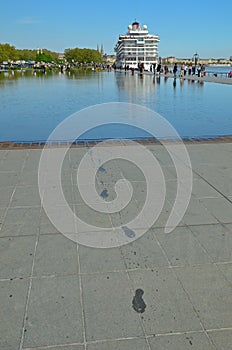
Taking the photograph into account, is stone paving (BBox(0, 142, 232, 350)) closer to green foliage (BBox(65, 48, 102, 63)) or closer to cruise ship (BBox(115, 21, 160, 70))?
cruise ship (BBox(115, 21, 160, 70))

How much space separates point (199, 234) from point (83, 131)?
22.9ft

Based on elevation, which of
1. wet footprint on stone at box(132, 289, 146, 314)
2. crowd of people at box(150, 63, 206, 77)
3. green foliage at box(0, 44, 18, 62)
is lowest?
wet footprint on stone at box(132, 289, 146, 314)

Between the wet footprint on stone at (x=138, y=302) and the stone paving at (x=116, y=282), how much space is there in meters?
0.03

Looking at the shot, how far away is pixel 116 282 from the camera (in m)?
2.87

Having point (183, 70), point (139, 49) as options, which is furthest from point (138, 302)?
point (139, 49)

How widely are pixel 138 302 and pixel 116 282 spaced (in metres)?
0.32

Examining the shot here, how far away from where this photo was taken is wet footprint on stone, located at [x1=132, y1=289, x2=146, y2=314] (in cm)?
254

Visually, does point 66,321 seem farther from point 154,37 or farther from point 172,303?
point 154,37

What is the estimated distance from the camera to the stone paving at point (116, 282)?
2293 mm

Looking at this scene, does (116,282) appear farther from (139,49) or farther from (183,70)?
(139,49)

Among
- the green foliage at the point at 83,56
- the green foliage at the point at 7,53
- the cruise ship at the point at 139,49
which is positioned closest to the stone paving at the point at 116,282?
the green foliage at the point at 7,53

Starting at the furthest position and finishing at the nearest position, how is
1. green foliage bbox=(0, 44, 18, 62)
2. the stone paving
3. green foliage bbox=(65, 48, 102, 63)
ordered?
green foliage bbox=(65, 48, 102, 63) < green foliage bbox=(0, 44, 18, 62) < the stone paving

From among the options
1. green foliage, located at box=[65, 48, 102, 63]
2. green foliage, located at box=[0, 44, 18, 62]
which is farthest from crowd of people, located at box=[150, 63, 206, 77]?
green foliage, located at box=[65, 48, 102, 63]

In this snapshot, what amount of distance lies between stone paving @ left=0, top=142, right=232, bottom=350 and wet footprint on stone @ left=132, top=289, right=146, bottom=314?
3cm
